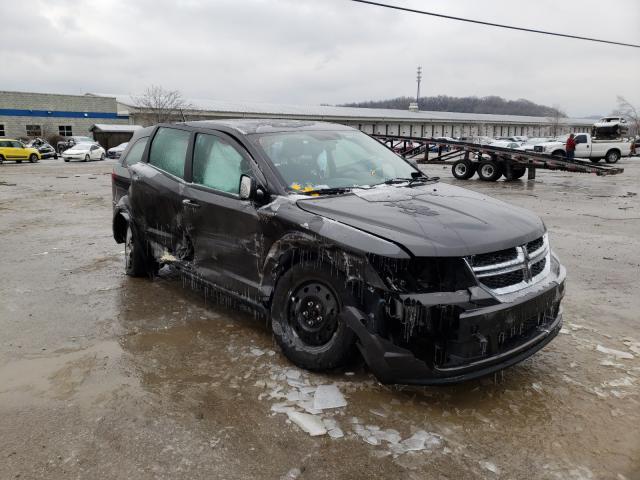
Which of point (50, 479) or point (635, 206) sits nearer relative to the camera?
point (50, 479)

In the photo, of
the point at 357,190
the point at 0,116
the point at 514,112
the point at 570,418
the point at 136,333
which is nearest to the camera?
the point at 570,418

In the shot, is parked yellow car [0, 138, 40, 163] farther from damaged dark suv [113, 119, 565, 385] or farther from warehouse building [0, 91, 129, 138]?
damaged dark suv [113, 119, 565, 385]

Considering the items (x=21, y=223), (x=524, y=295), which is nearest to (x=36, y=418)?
(x=524, y=295)

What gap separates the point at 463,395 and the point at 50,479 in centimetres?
243

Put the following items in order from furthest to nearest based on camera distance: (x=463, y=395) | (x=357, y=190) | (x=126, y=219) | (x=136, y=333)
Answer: (x=126, y=219) → (x=136, y=333) → (x=357, y=190) → (x=463, y=395)

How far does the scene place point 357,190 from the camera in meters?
4.03

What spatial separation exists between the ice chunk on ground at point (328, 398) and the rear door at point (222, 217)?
0.98 m

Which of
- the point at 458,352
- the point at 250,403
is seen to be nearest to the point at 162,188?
the point at 250,403

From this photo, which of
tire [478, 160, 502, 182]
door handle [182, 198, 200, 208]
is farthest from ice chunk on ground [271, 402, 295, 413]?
tire [478, 160, 502, 182]

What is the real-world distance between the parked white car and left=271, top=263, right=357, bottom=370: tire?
114ft

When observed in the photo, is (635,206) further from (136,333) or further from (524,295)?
(136,333)

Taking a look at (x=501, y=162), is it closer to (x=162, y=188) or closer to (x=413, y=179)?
(x=413, y=179)

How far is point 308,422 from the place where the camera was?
121 inches

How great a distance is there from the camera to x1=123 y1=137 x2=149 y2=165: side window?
19.2 ft
